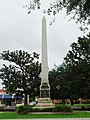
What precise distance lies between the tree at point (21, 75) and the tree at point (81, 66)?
6845mm

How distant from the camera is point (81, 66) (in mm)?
55094

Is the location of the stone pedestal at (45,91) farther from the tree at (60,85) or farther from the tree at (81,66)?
the tree at (60,85)

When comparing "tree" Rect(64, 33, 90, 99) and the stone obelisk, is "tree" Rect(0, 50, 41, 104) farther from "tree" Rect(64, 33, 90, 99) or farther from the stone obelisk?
the stone obelisk

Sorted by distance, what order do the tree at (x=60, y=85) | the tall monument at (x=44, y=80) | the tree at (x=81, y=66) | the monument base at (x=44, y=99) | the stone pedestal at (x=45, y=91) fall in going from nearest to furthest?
the monument base at (x=44, y=99) < the tall monument at (x=44, y=80) < the stone pedestal at (x=45, y=91) < the tree at (x=81, y=66) < the tree at (x=60, y=85)

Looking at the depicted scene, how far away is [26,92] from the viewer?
6169cm

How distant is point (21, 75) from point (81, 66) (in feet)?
39.6

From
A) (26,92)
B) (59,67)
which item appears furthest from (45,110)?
(59,67)

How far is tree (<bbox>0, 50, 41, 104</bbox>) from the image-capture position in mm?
60844

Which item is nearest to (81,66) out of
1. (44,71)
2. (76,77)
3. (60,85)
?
(76,77)

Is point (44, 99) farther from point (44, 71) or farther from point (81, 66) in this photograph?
point (81, 66)

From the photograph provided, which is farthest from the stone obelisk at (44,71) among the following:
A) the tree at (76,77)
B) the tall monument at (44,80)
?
the tree at (76,77)

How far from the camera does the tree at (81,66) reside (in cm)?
5459

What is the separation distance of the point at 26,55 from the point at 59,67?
1970 cm

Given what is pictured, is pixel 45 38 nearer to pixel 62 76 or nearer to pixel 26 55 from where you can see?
pixel 26 55
